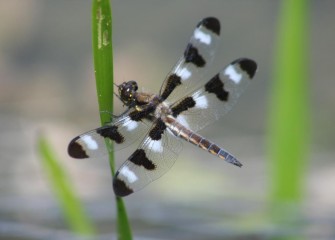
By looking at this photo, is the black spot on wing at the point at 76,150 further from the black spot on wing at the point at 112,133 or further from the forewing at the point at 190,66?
the forewing at the point at 190,66

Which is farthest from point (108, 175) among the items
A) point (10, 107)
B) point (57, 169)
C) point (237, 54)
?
point (57, 169)

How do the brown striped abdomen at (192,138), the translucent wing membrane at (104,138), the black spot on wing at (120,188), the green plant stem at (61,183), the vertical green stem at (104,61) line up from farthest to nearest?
the brown striped abdomen at (192,138) < the green plant stem at (61,183) < the translucent wing membrane at (104,138) < the black spot on wing at (120,188) < the vertical green stem at (104,61)

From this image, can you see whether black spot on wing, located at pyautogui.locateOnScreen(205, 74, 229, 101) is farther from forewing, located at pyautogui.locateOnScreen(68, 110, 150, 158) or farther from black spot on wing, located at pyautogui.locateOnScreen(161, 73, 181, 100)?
forewing, located at pyautogui.locateOnScreen(68, 110, 150, 158)

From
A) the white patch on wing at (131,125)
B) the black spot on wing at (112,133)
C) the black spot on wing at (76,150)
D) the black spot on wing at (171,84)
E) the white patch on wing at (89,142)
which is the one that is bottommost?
the black spot on wing at (76,150)

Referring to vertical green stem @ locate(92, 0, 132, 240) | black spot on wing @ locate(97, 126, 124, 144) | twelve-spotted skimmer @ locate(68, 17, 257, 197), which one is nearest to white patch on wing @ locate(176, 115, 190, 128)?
twelve-spotted skimmer @ locate(68, 17, 257, 197)

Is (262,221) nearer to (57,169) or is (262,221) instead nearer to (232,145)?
(57,169)

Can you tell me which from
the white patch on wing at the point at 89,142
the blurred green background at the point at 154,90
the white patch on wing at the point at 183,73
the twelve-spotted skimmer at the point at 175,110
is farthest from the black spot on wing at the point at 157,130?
the blurred green background at the point at 154,90

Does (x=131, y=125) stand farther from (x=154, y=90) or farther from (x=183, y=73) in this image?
(x=154, y=90)
